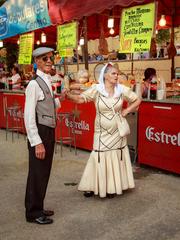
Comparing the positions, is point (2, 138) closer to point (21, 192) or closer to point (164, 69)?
point (21, 192)

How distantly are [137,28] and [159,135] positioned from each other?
1.81 m

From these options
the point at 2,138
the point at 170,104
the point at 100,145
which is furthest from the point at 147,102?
the point at 2,138

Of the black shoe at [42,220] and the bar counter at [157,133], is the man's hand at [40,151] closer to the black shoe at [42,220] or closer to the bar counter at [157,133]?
the black shoe at [42,220]

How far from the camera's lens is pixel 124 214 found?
184 inches

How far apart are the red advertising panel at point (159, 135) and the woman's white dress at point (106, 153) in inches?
44.8

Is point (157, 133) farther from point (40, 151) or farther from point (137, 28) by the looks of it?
point (40, 151)

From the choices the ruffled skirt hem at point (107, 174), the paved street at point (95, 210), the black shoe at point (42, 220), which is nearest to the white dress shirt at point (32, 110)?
the black shoe at point (42, 220)

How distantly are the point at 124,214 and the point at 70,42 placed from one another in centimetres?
458

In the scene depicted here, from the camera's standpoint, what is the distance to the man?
4.17 meters

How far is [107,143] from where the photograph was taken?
5230mm

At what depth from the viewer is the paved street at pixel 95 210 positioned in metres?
4.15

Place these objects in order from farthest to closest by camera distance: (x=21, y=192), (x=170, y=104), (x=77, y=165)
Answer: (x=77, y=165) < (x=170, y=104) < (x=21, y=192)

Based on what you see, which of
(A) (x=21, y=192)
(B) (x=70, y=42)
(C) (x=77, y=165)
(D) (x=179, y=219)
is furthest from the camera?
(B) (x=70, y=42)

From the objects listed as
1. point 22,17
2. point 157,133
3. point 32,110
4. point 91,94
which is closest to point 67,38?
point 22,17
